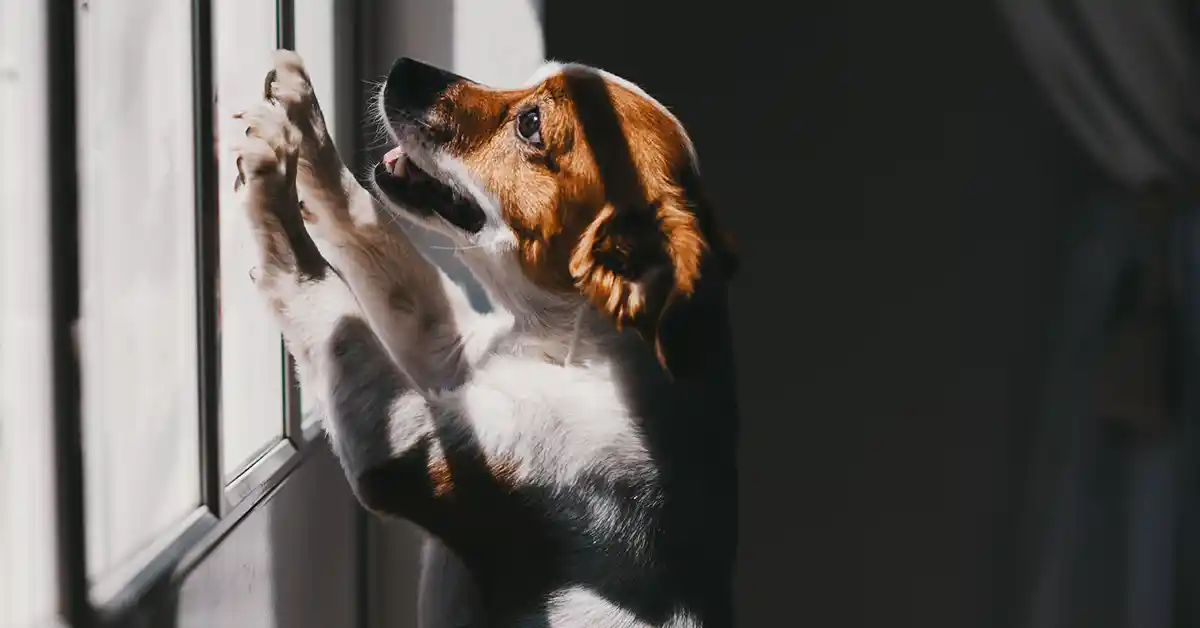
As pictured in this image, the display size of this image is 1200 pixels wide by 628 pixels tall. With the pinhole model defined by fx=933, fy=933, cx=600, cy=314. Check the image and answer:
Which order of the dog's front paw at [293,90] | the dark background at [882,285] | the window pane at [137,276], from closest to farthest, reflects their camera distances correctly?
1. the window pane at [137,276]
2. the dog's front paw at [293,90]
3. the dark background at [882,285]

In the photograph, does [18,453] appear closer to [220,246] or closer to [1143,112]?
[220,246]

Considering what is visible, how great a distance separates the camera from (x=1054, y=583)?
1.17 metres

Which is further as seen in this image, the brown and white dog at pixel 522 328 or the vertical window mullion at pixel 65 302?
the brown and white dog at pixel 522 328

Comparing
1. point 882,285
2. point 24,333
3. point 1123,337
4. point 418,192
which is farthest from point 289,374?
point 1123,337

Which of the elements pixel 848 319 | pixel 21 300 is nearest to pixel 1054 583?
pixel 848 319

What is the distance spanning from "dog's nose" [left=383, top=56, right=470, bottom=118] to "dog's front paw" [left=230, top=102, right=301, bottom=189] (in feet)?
0.27

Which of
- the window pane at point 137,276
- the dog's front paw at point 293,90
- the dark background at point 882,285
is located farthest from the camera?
the dark background at point 882,285

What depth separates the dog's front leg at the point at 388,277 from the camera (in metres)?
0.70

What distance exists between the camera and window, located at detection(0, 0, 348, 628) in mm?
452

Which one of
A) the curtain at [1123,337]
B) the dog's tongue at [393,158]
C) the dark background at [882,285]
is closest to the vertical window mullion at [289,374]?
the dog's tongue at [393,158]

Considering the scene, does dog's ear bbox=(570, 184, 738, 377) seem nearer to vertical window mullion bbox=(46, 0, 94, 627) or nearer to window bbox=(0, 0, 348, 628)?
window bbox=(0, 0, 348, 628)

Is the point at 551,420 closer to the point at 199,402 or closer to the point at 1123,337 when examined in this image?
the point at 199,402

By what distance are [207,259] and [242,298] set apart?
0.10 m

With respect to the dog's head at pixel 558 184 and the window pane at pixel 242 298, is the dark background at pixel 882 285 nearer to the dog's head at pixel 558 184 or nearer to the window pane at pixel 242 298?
the dog's head at pixel 558 184
